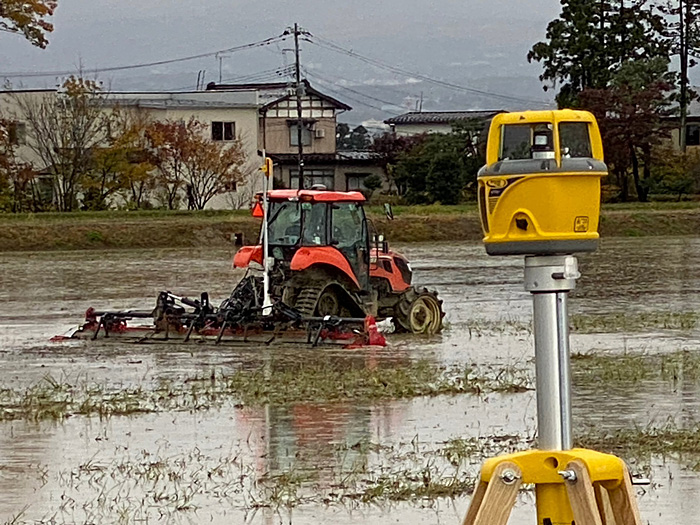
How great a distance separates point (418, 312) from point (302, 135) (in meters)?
55.7

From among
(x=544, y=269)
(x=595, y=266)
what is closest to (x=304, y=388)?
(x=544, y=269)

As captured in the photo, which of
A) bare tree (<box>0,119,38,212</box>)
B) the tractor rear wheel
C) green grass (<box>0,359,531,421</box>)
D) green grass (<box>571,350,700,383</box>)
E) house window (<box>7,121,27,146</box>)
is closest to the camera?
green grass (<box>0,359,531,421</box>)

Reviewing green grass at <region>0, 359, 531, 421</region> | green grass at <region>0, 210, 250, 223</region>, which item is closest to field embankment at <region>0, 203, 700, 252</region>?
green grass at <region>0, 210, 250, 223</region>

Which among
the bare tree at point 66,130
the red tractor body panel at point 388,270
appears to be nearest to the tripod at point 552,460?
the red tractor body panel at point 388,270

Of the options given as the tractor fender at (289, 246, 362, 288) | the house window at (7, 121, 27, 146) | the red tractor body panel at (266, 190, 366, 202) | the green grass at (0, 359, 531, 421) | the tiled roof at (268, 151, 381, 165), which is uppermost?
the house window at (7, 121, 27, 146)

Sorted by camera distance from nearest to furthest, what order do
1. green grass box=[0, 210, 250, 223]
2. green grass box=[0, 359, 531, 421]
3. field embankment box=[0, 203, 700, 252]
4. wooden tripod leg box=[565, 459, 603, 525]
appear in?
wooden tripod leg box=[565, 459, 603, 525], green grass box=[0, 359, 531, 421], field embankment box=[0, 203, 700, 252], green grass box=[0, 210, 250, 223]

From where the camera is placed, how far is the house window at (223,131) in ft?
212

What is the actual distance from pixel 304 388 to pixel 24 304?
1268cm

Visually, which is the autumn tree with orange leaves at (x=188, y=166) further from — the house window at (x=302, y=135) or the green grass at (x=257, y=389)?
the green grass at (x=257, y=389)

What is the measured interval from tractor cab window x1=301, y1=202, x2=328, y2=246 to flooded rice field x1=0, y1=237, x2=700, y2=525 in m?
1.49

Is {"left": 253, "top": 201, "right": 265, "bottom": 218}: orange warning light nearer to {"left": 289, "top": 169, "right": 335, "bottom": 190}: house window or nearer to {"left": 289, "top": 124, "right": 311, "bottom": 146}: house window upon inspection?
{"left": 289, "top": 169, "right": 335, "bottom": 190}: house window

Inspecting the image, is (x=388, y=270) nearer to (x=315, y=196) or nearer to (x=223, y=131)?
(x=315, y=196)

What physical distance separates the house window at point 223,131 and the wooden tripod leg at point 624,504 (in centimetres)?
6150

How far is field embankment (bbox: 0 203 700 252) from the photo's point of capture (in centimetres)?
4350
